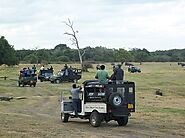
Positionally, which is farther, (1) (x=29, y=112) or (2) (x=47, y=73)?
(2) (x=47, y=73)

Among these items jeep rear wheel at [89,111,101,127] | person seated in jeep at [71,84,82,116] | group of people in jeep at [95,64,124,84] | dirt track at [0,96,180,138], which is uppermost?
group of people in jeep at [95,64,124,84]

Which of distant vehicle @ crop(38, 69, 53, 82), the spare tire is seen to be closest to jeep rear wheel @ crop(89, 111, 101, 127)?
the spare tire

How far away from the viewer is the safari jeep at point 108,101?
1908 centimetres

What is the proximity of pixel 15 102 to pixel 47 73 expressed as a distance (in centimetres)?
2970

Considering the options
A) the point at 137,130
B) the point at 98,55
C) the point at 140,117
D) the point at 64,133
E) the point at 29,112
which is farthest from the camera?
the point at 98,55

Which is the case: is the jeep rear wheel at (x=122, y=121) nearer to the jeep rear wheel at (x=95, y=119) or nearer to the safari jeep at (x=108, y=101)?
the safari jeep at (x=108, y=101)

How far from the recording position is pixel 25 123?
65.6ft

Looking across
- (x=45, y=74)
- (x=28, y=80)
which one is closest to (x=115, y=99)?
(x=28, y=80)

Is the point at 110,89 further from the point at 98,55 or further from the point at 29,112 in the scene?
the point at 98,55

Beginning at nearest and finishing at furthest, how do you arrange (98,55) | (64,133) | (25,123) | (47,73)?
(64,133) < (25,123) < (47,73) < (98,55)

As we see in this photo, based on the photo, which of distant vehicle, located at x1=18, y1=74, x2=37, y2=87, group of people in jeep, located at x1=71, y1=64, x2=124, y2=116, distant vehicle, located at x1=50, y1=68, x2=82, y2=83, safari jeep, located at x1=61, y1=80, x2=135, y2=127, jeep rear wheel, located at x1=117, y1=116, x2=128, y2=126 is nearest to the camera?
safari jeep, located at x1=61, y1=80, x2=135, y2=127

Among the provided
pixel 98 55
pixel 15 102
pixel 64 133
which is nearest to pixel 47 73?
pixel 15 102

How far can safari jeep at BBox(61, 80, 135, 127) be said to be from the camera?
19.1 meters

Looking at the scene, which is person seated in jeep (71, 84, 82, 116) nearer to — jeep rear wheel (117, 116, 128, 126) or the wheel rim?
jeep rear wheel (117, 116, 128, 126)
